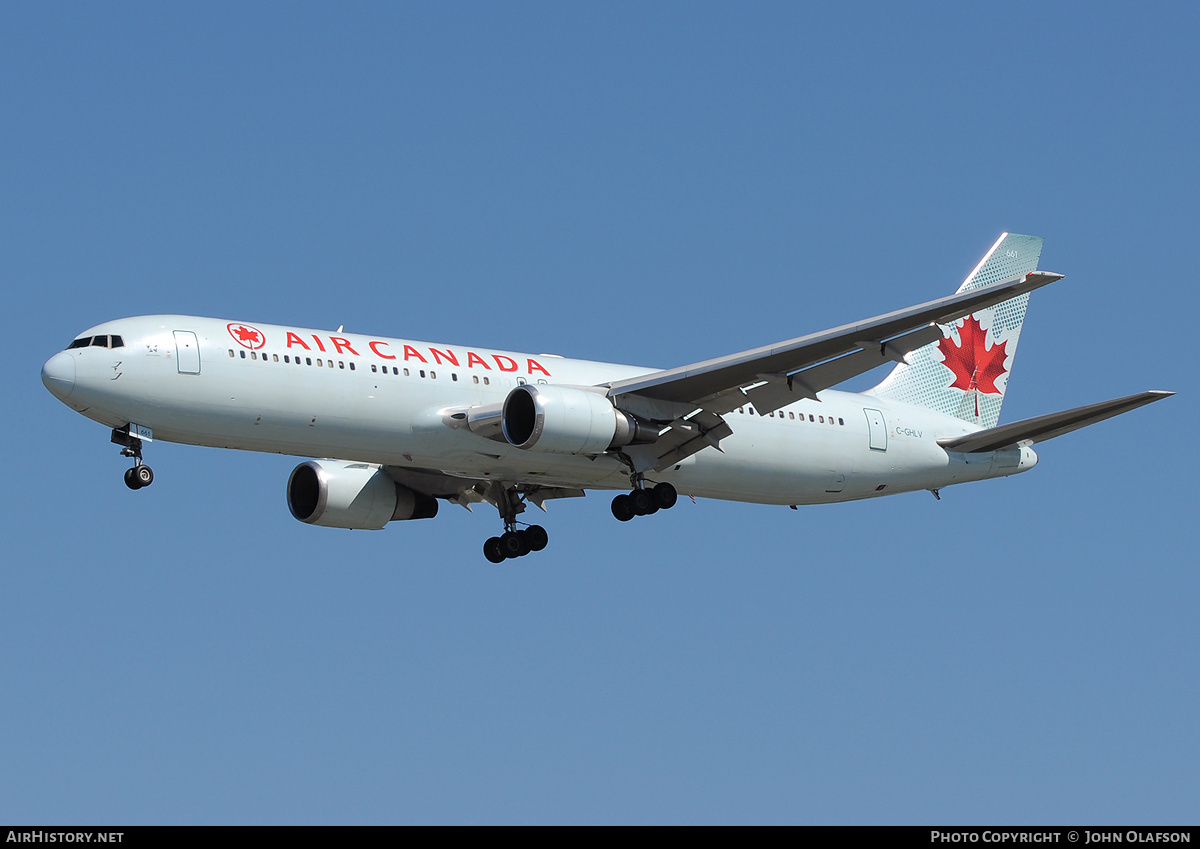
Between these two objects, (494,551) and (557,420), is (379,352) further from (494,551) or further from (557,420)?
(494,551)

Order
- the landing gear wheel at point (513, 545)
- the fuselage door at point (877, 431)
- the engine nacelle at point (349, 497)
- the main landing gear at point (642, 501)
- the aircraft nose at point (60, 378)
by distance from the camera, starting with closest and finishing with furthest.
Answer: the aircraft nose at point (60, 378), the main landing gear at point (642, 501), the engine nacelle at point (349, 497), the fuselage door at point (877, 431), the landing gear wheel at point (513, 545)

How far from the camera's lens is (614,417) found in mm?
34344

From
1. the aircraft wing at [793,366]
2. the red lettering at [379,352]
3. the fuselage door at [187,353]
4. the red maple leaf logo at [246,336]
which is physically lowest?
the fuselage door at [187,353]

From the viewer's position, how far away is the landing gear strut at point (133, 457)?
3161 cm

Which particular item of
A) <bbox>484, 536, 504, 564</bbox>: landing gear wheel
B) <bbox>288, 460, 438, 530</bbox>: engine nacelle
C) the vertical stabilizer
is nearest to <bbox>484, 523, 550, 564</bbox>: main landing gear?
<bbox>484, 536, 504, 564</bbox>: landing gear wheel

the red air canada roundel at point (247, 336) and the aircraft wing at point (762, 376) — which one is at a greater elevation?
the aircraft wing at point (762, 376)

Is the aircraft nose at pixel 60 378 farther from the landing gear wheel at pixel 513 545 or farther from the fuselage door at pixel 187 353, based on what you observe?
the landing gear wheel at pixel 513 545

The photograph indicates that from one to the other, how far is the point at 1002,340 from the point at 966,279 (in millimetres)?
2030

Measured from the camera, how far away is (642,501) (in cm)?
3597

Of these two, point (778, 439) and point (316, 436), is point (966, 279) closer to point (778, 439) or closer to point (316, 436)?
point (778, 439)

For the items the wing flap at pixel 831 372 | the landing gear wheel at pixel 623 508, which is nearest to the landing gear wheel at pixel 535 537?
the landing gear wheel at pixel 623 508

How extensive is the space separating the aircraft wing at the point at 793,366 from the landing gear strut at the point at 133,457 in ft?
33.2

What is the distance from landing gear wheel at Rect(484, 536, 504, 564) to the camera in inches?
1576
